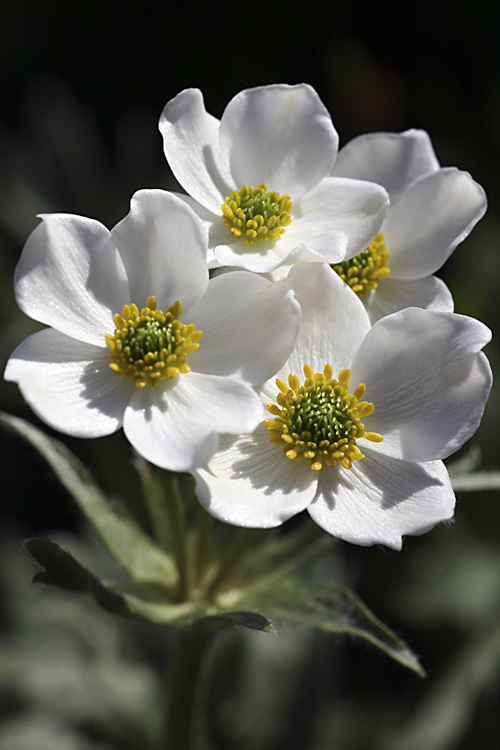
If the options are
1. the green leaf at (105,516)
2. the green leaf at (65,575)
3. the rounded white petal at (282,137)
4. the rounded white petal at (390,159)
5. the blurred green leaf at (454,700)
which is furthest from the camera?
the blurred green leaf at (454,700)

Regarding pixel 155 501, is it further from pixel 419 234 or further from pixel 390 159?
pixel 390 159

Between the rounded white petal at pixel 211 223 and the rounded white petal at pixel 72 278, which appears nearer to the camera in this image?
the rounded white petal at pixel 72 278

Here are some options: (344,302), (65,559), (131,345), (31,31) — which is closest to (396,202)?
(344,302)

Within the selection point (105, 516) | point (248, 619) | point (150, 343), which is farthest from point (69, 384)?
point (248, 619)

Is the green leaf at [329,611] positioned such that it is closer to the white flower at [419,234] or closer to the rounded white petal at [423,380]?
the rounded white petal at [423,380]

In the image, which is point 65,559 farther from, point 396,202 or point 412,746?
point 412,746

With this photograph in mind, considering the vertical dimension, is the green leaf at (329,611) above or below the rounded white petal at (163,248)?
below

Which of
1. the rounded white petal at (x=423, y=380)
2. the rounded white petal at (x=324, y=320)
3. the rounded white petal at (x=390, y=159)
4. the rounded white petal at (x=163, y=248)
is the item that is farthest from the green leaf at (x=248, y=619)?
the rounded white petal at (x=390, y=159)
